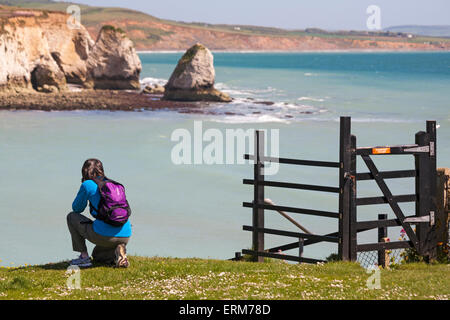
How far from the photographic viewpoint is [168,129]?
4656cm

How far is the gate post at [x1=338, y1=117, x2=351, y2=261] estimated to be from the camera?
1132 cm

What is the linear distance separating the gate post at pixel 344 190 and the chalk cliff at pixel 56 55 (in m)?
53.8

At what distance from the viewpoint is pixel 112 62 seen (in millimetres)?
75812

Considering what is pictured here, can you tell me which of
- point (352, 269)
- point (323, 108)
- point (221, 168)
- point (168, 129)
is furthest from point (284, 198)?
point (323, 108)

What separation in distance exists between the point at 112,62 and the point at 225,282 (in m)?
68.1

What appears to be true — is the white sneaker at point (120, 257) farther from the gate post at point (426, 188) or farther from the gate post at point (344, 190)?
the gate post at point (426, 188)

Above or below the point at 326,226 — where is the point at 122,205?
above

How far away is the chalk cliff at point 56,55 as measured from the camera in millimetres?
63094

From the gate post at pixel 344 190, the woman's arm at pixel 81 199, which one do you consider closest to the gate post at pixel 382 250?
the gate post at pixel 344 190

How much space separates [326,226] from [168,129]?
26336mm

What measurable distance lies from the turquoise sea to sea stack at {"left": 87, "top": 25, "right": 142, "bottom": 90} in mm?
15988

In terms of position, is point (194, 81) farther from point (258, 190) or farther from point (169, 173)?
point (258, 190)
